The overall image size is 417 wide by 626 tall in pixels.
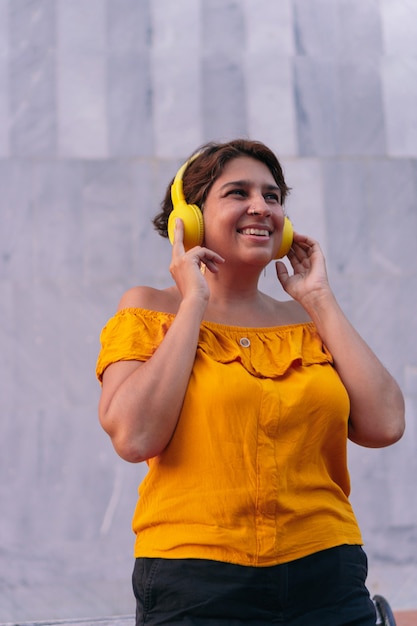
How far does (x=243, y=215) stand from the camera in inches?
87.2

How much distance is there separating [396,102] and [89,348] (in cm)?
205

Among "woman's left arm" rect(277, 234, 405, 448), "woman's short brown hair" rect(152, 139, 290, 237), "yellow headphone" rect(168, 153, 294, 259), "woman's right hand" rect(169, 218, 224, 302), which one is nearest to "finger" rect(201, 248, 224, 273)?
"woman's right hand" rect(169, 218, 224, 302)

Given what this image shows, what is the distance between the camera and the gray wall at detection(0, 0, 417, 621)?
3887 millimetres

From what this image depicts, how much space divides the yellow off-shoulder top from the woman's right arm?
0.15 feet

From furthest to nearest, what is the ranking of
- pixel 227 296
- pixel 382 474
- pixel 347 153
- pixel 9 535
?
pixel 347 153
pixel 382 474
pixel 9 535
pixel 227 296

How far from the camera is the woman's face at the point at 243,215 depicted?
2.20 meters

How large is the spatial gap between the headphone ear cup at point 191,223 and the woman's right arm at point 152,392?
0.26 metres

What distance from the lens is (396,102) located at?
4449 mm

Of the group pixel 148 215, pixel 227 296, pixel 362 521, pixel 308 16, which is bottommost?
pixel 362 521

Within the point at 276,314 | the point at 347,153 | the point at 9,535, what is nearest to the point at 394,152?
the point at 347,153

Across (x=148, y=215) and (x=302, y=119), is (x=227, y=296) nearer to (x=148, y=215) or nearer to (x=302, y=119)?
(x=148, y=215)

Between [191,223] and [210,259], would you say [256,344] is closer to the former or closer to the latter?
[210,259]

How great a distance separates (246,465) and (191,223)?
682 millimetres

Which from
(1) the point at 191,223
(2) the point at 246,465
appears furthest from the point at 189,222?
(2) the point at 246,465
